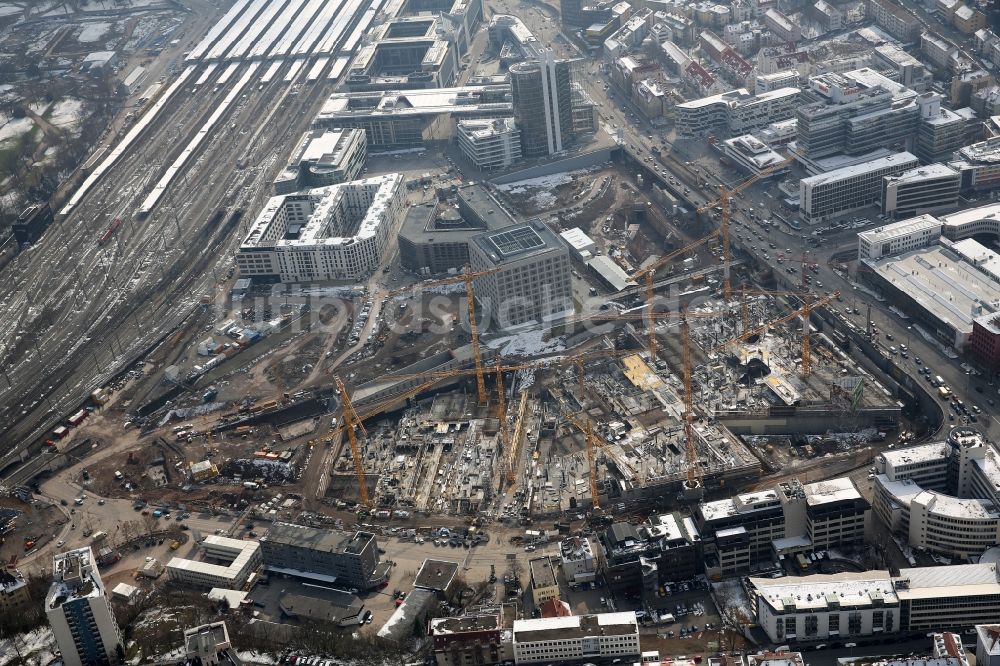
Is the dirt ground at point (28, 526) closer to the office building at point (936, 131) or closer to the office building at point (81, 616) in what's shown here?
the office building at point (81, 616)

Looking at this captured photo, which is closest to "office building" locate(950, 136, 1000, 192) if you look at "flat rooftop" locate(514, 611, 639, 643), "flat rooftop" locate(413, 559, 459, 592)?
"flat rooftop" locate(514, 611, 639, 643)

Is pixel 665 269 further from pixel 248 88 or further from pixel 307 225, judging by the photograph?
pixel 248 88

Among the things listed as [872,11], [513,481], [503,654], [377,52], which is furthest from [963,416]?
[377,52]

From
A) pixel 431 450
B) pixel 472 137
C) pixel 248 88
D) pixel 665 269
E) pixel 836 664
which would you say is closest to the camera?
pixel 836 664

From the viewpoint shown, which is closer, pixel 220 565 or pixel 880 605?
pixel 880 605

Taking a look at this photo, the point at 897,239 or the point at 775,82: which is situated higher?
the point at 775,82

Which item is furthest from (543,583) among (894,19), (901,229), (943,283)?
(894,19)

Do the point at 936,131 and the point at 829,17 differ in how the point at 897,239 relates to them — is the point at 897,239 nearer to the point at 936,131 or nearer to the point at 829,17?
the point at 936,131
